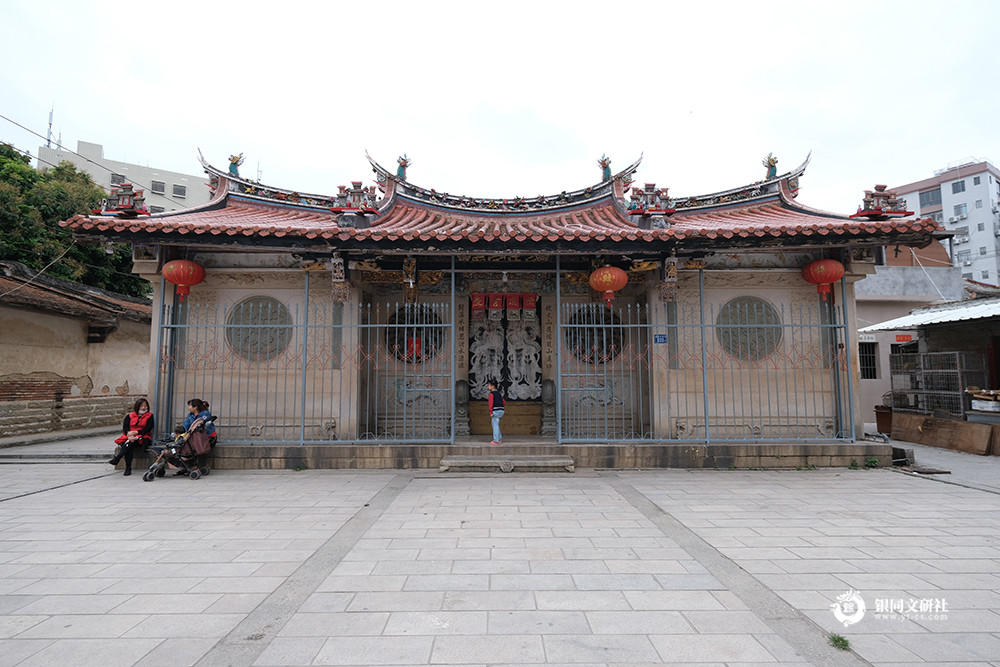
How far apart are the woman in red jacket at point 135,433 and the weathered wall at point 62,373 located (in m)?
5.78

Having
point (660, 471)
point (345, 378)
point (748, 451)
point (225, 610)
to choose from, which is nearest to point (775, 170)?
point (748, 451)

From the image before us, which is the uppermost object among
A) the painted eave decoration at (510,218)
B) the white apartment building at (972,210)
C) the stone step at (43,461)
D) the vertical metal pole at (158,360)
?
the white apartment building at (972,210)

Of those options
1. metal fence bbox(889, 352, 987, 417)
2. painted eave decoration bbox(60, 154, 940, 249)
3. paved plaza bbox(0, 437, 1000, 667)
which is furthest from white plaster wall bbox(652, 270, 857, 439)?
metal fence bbox(889, 352, 987, 417)

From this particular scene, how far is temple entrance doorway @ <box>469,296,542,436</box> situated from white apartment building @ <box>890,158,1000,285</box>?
36.9 metres

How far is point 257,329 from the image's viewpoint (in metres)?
7.92

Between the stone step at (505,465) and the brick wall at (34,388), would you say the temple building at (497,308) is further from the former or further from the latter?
the brick wall at (34,388)

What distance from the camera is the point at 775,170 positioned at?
9.52 meters

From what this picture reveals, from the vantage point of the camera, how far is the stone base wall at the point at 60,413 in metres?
10.4

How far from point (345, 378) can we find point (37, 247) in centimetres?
1274

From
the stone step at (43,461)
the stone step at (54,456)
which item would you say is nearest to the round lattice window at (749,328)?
the stone step at (43,461)

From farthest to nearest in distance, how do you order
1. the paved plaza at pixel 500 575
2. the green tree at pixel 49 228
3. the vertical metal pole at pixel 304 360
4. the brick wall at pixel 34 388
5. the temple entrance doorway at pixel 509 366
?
1. the green tree at pixel 49 228
2. the brick wall at pixel 34 388
3. the temple entrance doorway at pixel 509 366
4. the vertical metal pole at pixel 304 360
5. the paved plaza at pixel 500 575

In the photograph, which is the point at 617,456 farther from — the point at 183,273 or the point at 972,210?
the point at 972,210

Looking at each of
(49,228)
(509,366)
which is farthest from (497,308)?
(49,228)

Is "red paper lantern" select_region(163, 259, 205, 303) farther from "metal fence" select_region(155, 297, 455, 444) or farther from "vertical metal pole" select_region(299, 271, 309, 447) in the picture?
"vertical metal pole" select_region(299, 271, 309, 447)
